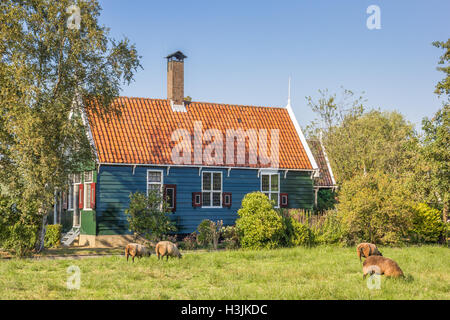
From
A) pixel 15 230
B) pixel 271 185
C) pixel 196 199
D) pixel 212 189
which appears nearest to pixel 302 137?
pixel 271 185

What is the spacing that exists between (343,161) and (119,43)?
20.2 m

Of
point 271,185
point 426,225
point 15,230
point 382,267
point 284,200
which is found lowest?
point 382,267

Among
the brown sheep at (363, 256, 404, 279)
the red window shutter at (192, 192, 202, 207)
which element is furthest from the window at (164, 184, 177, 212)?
the brown sheep at (363, 256, 404, 279)

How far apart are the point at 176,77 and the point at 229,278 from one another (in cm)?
1775

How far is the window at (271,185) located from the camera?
1110 inches

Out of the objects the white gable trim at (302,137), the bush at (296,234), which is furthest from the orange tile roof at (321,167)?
the bush at (296,234)

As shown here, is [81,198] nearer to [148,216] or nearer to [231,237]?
[148,216]

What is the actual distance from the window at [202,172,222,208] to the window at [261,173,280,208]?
251 centimetres

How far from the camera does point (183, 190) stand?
26.2 meters

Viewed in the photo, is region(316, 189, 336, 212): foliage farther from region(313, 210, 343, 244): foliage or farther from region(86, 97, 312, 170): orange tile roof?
region(313, 210, 343, 244): foliage

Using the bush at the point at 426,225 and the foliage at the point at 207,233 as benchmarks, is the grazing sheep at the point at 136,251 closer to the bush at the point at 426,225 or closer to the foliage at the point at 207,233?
the foliage at the point at 207,233

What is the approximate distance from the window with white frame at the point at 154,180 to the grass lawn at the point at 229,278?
7.77 m

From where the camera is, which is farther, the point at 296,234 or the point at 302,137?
the point at 302,137

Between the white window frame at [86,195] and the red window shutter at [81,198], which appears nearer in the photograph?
the white window frame at [86,195]
